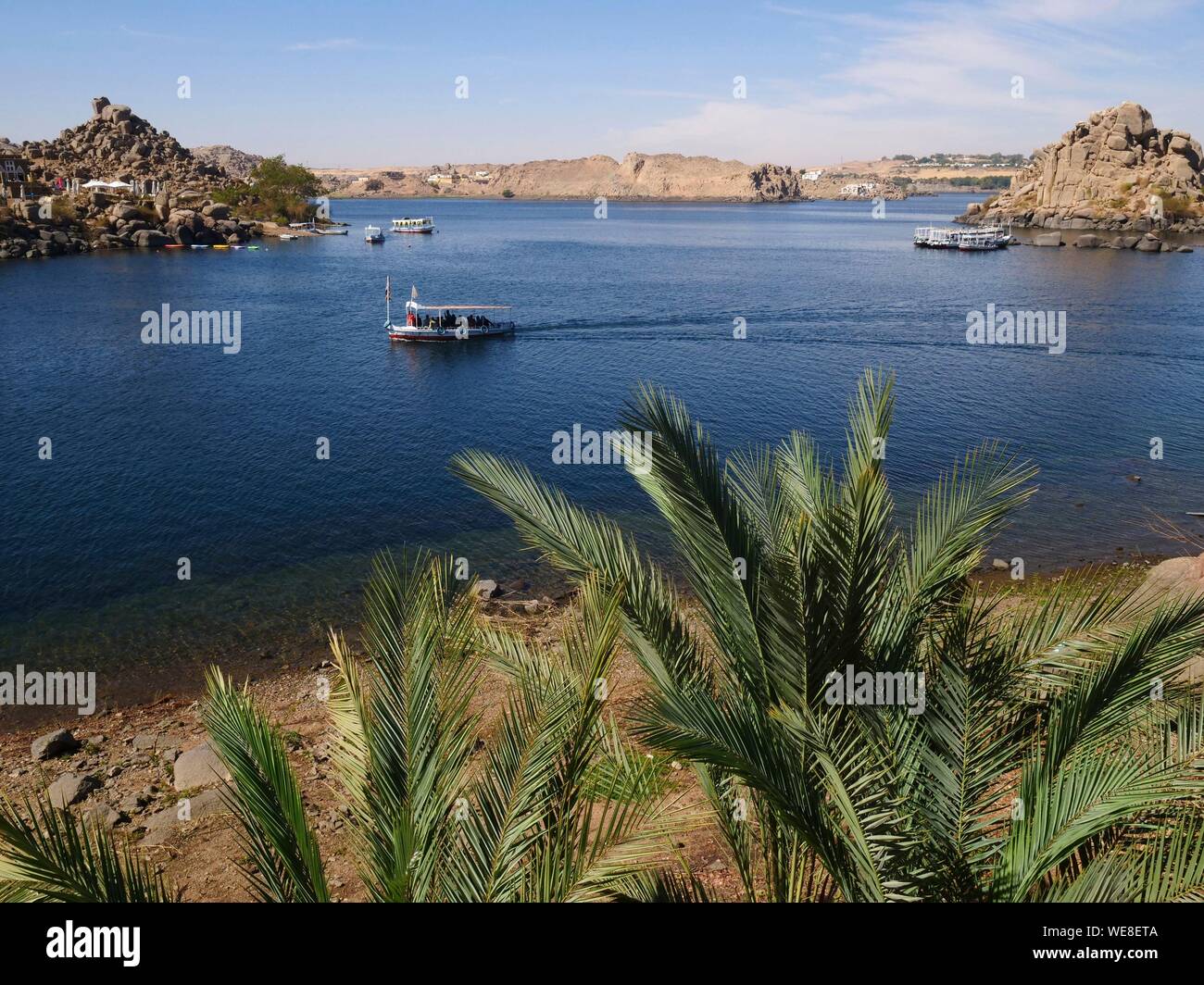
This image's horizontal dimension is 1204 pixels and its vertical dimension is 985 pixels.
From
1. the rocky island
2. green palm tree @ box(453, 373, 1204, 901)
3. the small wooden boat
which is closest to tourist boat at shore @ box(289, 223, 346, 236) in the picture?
the small wooden boat

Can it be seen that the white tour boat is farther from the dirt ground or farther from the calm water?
the dirt ground

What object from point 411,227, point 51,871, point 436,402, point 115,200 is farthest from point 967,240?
point 51,871

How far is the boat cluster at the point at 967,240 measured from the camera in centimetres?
11125

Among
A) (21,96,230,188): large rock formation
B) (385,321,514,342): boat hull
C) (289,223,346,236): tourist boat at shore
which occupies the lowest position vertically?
(385,321,514,342): boat hull

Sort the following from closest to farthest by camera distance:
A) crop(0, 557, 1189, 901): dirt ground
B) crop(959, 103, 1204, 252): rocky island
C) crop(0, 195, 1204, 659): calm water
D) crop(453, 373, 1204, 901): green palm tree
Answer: crop(453, 373, 1204, 901): green palm tree < crop(0, 557, 1189, 901): dirt ground < crop(0, 195, 1204, 659): calm water < crop(959, 103, 1204, 252): rocky island

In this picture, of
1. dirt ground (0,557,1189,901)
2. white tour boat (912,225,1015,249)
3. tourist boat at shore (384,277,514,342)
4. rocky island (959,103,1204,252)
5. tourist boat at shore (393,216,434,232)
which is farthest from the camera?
tourist boat at shore (393,216,434,232)

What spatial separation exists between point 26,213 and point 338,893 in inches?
4379

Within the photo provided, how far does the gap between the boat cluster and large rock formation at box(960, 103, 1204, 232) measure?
17061 mm

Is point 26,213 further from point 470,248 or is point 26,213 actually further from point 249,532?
point 249,532

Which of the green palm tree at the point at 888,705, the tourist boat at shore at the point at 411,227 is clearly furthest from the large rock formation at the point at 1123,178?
the green palm tree at the point at 888,705

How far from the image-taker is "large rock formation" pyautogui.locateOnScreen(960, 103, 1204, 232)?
4862 inches

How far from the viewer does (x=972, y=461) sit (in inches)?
354

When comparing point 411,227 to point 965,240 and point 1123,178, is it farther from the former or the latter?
point 1123,178
